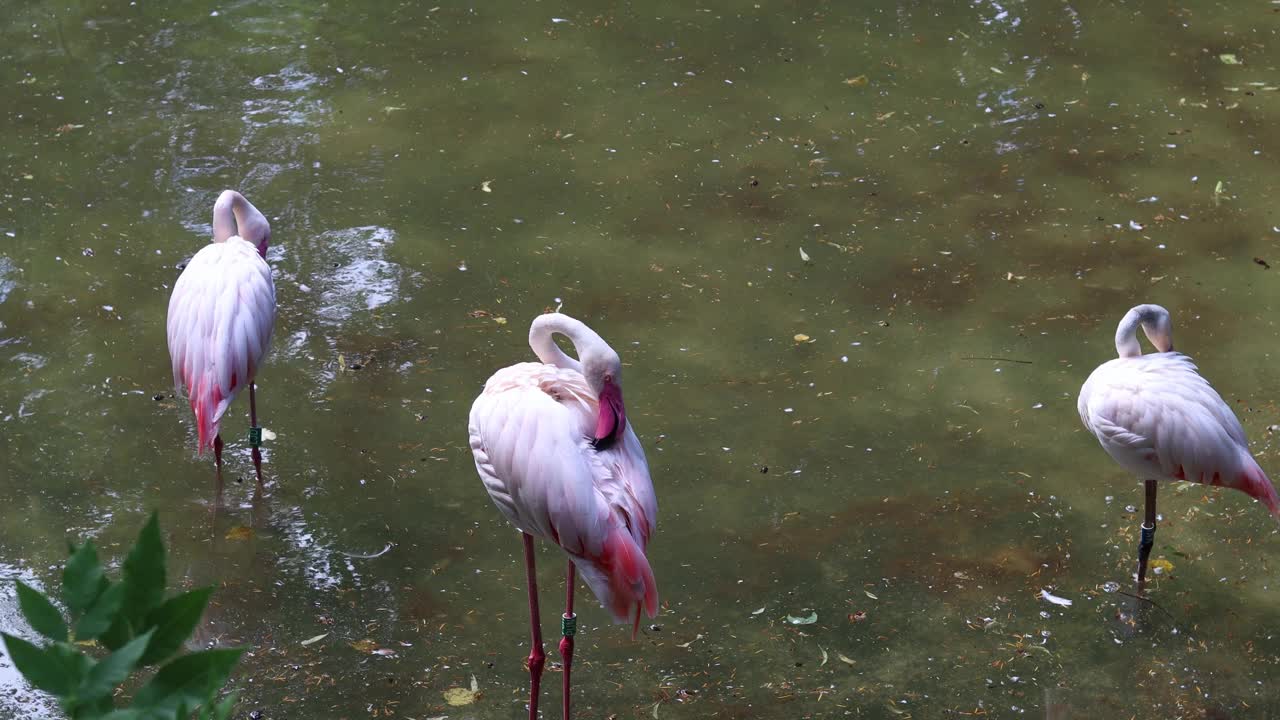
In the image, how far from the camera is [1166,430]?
3.61 m

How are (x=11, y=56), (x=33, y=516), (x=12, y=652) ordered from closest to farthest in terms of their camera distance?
1. (x=12, y=652)
2. (x=33, y=516)
3. (x=11, y=56)

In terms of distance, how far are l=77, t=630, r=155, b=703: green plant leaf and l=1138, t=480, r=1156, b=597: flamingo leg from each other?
3.47 metres

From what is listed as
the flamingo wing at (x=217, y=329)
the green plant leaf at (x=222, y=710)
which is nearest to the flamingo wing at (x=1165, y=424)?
the flamingo wing at (x=217, y=329)

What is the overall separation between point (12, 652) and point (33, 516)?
12.5ft

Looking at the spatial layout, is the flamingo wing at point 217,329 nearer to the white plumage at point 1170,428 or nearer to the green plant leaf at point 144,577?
the white plumage at point 1170,428

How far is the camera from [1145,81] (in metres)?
6.39

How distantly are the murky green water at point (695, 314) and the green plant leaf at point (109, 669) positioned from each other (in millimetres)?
2878

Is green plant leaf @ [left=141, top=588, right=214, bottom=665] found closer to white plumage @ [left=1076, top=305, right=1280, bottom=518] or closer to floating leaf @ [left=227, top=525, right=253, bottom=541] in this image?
white plumage @ [left=1076, top=305, right=1280, bottom=518]

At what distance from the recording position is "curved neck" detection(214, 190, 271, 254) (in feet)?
14.3

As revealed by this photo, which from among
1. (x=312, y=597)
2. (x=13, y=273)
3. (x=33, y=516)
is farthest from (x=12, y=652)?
(x=13, y=273)

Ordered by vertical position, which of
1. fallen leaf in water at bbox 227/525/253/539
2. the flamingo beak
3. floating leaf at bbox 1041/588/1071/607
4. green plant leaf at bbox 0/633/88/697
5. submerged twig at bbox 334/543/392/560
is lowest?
submerged twig at bbox 334/543/392/560

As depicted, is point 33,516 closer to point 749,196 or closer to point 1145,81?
point 749,196

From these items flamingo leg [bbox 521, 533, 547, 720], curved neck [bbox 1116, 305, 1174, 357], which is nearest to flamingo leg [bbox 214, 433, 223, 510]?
flamingo leg [bbox 521, 533, 547, 720]

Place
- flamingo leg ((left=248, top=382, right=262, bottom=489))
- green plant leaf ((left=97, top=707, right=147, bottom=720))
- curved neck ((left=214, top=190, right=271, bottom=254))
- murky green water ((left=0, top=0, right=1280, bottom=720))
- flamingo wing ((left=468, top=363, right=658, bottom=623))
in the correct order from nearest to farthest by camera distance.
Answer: green plant leaf ((left=97, top=707, right=147, bottom=720)), flamingo wing ((left=468, top=363, right=658, bottom=623)), murky green water ((left=0, top=0, right=1280, bottom=720)), flamingo leg ((left=248, top=382, right=262, bottom=489)), curved neck ((left=214, top=190, right=271, bottom=254))
